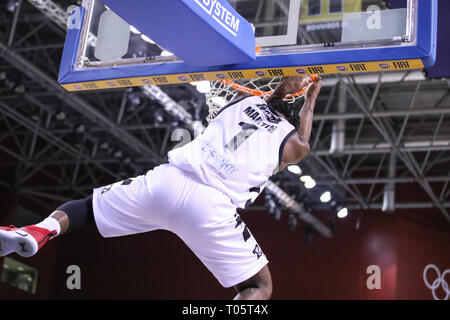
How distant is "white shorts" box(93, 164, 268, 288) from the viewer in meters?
3.71

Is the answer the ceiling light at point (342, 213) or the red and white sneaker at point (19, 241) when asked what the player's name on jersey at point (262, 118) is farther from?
the ceiling light at point (342, 213)

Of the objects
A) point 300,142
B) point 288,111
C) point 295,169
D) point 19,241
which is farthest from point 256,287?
point 295,169

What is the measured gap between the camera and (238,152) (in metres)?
3.84

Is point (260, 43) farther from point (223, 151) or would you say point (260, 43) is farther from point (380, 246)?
point (380, 246)

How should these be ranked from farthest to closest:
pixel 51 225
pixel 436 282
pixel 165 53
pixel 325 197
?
pixel 436 282, pixel 325 197, pixel 165 53, pixel 51 225

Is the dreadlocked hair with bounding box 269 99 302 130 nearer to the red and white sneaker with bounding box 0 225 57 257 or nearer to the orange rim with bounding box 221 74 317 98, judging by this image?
the orange rim with bounding box 221 74 317 98

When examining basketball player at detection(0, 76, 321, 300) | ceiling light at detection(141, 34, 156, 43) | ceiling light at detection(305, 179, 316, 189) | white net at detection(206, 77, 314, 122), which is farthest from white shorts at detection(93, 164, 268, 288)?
ceiling light at detection(305, 179, 316, 189)

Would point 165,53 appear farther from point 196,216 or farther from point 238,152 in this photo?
point 196,216

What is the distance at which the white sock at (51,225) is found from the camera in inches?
148

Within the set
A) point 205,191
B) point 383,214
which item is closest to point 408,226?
point 383,214

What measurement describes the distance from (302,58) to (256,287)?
135 cm

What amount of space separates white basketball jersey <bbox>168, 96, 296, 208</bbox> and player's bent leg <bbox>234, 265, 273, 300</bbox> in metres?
0.41

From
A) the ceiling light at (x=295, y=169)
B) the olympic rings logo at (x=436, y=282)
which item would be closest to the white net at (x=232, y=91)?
the ceiling light at (x=295, y=169)

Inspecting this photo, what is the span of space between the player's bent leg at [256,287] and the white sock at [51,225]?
1029 mm
